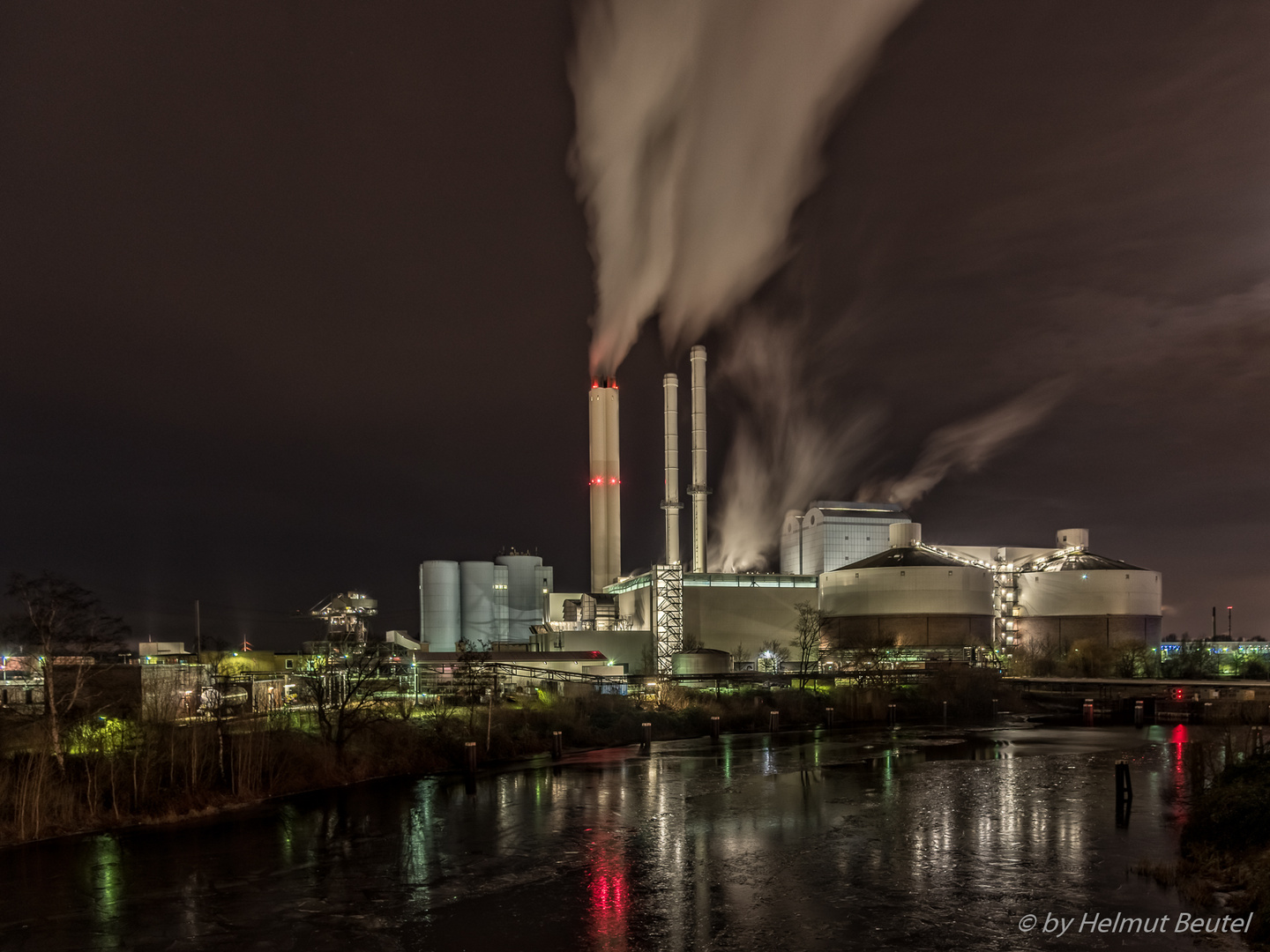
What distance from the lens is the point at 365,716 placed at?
1560 inches

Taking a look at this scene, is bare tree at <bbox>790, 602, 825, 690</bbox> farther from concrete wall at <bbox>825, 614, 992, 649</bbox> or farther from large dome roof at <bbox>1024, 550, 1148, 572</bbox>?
large dome roof at <bbox>1024, 550, 1148, 572</bbox>

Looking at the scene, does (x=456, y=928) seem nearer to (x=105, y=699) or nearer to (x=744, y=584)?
(x=105, y=699)

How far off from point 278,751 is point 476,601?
3301 inches

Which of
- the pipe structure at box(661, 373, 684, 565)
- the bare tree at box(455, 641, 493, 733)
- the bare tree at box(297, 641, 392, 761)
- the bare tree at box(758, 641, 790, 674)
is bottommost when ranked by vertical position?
the bare tree at box(758, 641, 790, 674)

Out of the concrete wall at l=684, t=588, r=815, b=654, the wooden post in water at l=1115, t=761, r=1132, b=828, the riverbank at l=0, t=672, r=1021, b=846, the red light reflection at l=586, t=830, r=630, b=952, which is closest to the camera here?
the red light reflection at l=586, t=830, r=630, b=952

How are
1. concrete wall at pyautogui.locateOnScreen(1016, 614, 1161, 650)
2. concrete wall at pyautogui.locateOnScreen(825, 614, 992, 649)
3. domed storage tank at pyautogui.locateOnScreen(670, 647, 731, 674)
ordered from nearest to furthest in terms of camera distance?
domed storage tank at pyautogui.locateOnScreen(670, 647, 731, 674), concrete wall at pyautogui.locateOnScreen(825, 614, 992, 649), concrete wall at pyautogui.locateOnScreen(1016, 614, 1161, 650)

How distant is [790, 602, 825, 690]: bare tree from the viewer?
98938mm

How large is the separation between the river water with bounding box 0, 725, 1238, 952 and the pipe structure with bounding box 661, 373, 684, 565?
61.9 metres

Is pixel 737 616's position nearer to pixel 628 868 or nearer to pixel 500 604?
pixel 500 604

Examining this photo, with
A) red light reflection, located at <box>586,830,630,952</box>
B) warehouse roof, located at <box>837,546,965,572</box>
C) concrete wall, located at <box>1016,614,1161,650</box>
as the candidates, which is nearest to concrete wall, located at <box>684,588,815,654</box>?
warehouse roof, located at <box>837,546,965,572</box>

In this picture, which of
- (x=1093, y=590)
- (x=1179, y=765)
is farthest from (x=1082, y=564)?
(x=1179, y=765)

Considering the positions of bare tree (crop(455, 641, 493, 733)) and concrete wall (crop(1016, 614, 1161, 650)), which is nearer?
bare tree (crop(455, 641, 493, 733))

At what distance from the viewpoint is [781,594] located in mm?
105562

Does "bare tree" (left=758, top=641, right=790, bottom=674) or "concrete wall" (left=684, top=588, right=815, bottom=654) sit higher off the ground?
"concrete wall" (left=684, top=588, right=815, bottom=654)
